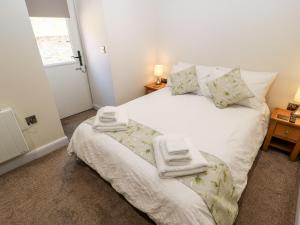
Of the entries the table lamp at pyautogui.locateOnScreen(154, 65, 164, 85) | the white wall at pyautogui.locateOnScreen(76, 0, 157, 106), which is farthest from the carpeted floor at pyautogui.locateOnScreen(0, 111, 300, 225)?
the table lamp at pyautogui.locateOnScreen(154, 65, 164, 85)

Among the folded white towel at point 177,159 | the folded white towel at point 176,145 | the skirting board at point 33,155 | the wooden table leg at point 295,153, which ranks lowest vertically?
the skirting board at point 33,155

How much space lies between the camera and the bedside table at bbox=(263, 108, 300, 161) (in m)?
1.94

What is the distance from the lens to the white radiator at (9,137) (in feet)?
5.95

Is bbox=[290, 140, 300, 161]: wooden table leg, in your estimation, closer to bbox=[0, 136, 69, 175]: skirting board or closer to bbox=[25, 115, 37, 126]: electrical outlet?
bbox=[0, 136, 69, 175]: skirting board

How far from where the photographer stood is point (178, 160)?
1.22 m

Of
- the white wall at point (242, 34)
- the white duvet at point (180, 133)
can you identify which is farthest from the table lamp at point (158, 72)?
the white duvet at point (180, 133)

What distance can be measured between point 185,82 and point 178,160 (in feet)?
4.98

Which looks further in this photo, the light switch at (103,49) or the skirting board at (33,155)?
the light switch at (103,49)

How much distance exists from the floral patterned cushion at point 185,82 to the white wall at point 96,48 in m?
1.09

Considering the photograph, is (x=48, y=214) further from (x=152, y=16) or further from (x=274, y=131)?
(x=152, y=16)

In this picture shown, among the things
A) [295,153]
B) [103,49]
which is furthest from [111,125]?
[295,153]

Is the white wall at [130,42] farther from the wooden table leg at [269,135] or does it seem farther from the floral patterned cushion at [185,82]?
the wooden table leg at [269,135]

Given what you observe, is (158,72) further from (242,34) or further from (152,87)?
(242,34)

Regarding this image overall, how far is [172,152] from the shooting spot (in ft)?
4.05
